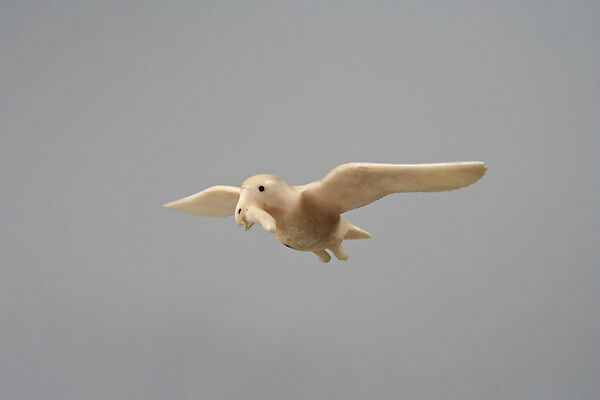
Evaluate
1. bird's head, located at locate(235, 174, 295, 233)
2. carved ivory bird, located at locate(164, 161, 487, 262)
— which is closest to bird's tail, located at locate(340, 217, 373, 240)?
carved ivory bird, located at locate(164, 161, 487, 262)

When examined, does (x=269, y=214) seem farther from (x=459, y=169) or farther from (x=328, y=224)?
(x=459, y=169)

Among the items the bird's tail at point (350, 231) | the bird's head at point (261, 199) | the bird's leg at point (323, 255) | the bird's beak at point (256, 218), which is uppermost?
the bird's head at point (261, 199)

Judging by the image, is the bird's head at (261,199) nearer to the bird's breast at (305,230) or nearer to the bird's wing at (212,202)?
the bird's breast at (305,230)

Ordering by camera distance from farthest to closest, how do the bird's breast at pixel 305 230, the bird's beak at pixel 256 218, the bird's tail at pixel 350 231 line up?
the bird's tail at pixel 350 231 → the bird's breast at pixel 305 230 → the bird's beak at pixel 256 218

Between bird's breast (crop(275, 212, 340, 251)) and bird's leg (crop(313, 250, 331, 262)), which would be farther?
bird's leg (crop(313, 250, 331, 262))

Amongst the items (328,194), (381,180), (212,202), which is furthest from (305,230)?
(212,202)

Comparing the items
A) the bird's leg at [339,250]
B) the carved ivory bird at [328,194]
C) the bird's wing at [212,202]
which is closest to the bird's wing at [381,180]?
the carved ivory bird at [328,194]

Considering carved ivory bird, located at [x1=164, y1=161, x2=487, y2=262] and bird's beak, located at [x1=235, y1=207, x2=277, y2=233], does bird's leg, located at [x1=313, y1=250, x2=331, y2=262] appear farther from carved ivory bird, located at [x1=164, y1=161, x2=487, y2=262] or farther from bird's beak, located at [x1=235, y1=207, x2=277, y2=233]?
bird's beak, located at [x1=235, y1=207, x2=277, y2=233]

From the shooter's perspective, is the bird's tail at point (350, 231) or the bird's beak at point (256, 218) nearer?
the bird's beak at point (256, 218)
